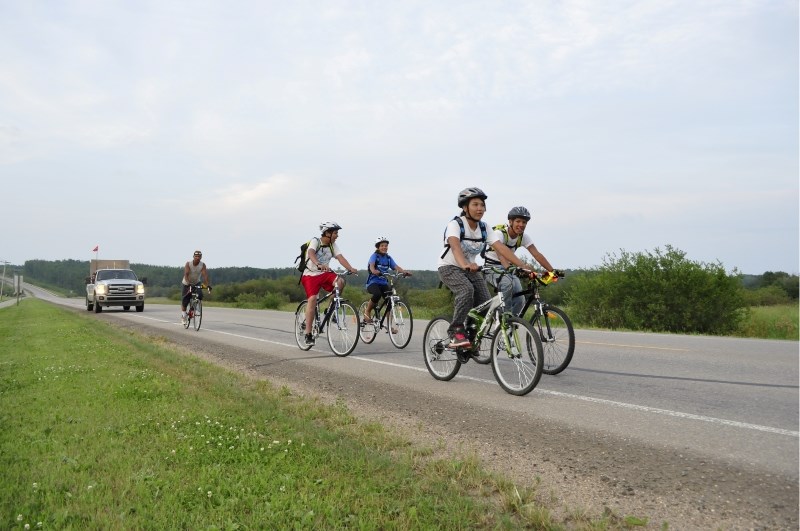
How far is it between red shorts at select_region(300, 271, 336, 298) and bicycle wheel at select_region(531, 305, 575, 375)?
13.8 feet

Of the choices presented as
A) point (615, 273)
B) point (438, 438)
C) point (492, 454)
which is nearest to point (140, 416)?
point (438, 438)

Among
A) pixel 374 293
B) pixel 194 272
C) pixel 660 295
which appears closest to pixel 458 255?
pixel 374 293

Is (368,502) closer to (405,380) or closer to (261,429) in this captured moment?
(261,429)

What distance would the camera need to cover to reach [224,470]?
12.6 ft

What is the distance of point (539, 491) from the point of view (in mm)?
3580

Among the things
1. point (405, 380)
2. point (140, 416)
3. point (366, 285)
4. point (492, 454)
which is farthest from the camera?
point (366, 285)

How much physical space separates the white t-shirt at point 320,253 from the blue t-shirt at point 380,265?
121 centimetres

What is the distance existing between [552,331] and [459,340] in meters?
1.35

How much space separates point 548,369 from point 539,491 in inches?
177

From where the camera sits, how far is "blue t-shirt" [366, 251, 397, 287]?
11609 millimetres

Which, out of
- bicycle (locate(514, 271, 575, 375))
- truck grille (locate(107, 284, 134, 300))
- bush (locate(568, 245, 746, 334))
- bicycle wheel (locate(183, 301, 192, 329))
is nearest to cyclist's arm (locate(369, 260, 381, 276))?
bicycle (locate(514, 271, 575, 375))

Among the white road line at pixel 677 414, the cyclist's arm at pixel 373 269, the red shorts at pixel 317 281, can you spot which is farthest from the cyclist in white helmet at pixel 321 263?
the white road line at pixel 677 414

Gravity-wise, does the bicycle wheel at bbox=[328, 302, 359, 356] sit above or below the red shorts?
below

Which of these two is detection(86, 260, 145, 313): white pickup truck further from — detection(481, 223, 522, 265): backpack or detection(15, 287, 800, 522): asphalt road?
detection(481, 223, 522, 265): backpack
